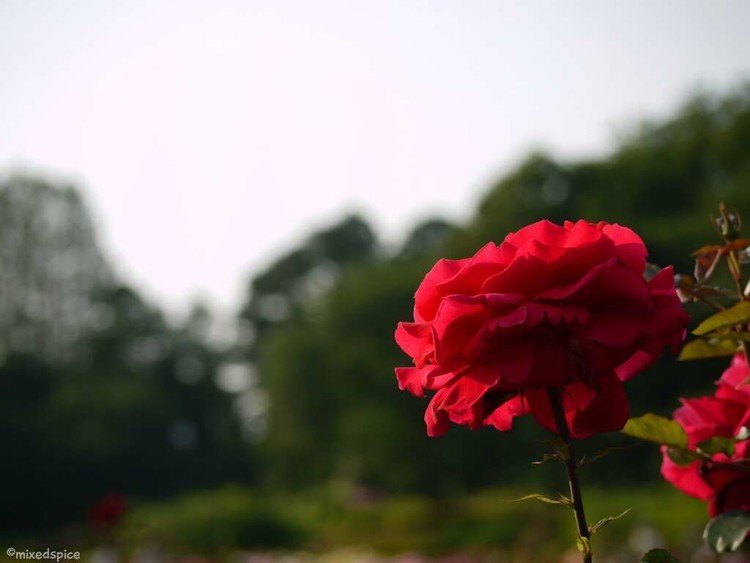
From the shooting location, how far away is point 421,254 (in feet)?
112

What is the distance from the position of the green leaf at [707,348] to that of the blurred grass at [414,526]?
32.1 feet

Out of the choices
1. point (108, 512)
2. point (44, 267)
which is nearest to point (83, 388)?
point (44, 267)

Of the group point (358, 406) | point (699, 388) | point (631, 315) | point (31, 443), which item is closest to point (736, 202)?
point (699, 388)

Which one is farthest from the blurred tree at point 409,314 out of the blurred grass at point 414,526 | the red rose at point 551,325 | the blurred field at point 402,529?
the red rose at point 551,325

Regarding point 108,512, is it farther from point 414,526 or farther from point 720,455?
point 414,526

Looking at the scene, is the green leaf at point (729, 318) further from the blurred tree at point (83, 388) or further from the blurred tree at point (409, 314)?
the blurred tree at point (83, 388)

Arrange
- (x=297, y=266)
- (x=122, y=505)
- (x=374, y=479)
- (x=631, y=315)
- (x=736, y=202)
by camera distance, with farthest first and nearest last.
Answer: (x=297, y=266)
(x=374, y=479)
(x=736, y=202)
(x=122, y=505)
(x=631, y=315)

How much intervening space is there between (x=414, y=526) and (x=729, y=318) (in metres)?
17.1

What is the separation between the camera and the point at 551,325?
2.90ft

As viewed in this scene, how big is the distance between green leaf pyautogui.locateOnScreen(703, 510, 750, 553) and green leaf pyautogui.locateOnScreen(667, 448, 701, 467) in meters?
0.06

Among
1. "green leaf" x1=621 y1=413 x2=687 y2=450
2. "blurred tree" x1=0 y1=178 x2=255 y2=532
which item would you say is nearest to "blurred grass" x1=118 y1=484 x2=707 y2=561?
"blurred tree" x1=0 y1=178 x2=255 y2=532

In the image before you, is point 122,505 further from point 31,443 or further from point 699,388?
point 31,443

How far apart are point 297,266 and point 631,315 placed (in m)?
41.7

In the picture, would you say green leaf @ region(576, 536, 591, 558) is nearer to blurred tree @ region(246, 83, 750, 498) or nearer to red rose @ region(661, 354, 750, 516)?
red rose @ region(661, 354, 750, 516)
